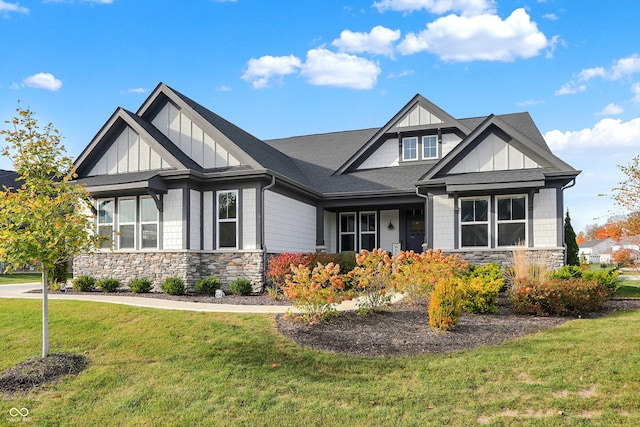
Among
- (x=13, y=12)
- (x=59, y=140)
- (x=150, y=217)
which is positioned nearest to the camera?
(x=59, y=140)

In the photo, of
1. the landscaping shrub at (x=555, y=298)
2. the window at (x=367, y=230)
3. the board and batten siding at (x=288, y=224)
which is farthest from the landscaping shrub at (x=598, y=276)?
the window at (x=367, y=230)

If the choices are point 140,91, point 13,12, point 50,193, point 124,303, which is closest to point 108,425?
point 50,193

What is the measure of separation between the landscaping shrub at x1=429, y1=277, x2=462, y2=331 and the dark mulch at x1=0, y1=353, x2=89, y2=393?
5.81 m

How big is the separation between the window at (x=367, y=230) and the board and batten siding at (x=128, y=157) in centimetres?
804

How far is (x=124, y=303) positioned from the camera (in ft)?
36.9

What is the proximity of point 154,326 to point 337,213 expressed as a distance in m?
11.5

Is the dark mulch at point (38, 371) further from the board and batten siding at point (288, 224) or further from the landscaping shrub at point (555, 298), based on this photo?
the landscaping shrub at point (555, 298)

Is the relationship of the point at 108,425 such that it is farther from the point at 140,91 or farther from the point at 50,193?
the point at 140,91

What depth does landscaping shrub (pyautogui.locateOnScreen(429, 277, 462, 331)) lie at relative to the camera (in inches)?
322

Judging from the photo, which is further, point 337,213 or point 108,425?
point 337,213

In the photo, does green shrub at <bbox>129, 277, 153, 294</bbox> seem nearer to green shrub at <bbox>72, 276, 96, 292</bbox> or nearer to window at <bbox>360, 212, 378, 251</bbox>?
green shrub at <bbox>72, 276, 96, 292</bbox>

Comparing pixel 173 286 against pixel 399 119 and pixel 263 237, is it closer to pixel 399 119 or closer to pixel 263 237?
pixel 263 237

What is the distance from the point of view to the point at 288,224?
16.1 meters

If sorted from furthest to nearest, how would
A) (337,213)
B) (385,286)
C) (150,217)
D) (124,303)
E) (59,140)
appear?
(337,213), (150,217), (124,303), (385,286), (59,140)
